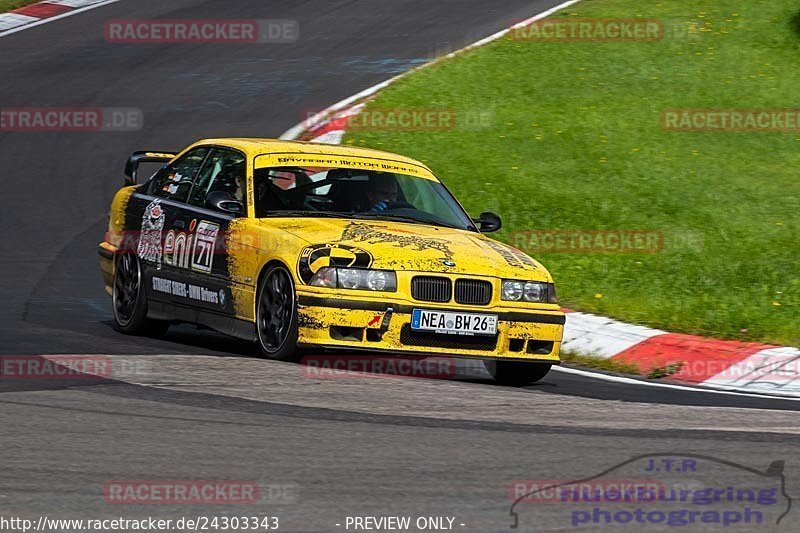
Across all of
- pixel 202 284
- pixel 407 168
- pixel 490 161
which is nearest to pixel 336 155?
pixel 407 168

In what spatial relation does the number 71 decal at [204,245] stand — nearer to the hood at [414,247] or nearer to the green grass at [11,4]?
the hood at [414,247]

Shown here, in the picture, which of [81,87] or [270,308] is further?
[81,87]

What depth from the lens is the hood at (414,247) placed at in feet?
30.5

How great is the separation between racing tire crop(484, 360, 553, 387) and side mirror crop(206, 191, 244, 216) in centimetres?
Result: 199

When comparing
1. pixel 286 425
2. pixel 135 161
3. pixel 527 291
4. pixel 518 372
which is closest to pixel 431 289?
pixel 527 291

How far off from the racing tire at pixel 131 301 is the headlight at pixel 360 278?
2096 mm

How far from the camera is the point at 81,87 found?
21.3m

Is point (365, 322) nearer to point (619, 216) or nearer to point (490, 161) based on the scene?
point (619, 216)

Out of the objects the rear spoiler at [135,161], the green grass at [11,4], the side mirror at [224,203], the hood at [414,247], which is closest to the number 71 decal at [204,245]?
the side mirror at [224,203]

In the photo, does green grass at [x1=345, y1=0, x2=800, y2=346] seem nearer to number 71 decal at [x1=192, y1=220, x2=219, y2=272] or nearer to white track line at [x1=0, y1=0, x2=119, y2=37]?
number 71 decal at [x1=192, y1=220, x2=219, y2=272]

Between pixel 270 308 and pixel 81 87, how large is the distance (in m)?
12.7

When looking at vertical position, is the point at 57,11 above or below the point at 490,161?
above

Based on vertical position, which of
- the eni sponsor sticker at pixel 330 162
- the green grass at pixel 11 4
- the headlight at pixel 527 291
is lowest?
the headlight at pixel 527 291

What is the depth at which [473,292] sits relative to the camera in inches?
368
